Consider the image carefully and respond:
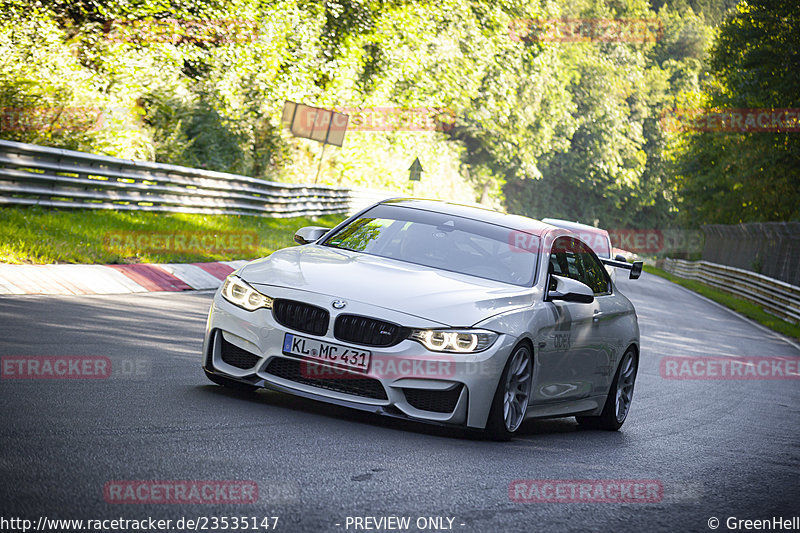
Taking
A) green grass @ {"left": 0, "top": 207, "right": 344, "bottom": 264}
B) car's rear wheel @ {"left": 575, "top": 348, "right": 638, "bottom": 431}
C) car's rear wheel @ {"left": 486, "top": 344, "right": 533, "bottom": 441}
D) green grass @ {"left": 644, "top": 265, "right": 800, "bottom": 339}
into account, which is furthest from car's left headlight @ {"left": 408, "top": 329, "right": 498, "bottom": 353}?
green grass @ {"left": 644, "top": 265, "right": 800, "bottom": 339}

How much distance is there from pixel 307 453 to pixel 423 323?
3.82ft

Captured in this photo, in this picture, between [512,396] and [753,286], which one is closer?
[512,396]

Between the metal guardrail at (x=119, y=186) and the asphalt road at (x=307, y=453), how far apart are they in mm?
5523

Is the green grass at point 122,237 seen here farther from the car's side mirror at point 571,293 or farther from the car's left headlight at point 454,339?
the car's left headlight at point 454,339

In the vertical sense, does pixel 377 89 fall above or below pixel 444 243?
above

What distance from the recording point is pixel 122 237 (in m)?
15.6

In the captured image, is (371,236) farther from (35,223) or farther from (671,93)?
(671,93)

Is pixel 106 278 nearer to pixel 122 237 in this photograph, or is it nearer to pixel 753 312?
pixel 122 237

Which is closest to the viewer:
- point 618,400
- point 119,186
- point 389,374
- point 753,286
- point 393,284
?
point 389,374

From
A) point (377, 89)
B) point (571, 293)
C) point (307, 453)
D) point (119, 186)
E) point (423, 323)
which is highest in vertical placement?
point (377, 89)

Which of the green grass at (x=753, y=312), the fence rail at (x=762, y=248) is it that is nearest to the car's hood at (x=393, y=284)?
the green grass at (x=753, y=312)

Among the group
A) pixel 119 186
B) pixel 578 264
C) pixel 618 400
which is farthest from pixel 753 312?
pixel 578 264

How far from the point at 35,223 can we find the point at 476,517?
1121 centimetres

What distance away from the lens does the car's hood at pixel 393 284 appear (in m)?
6.31
